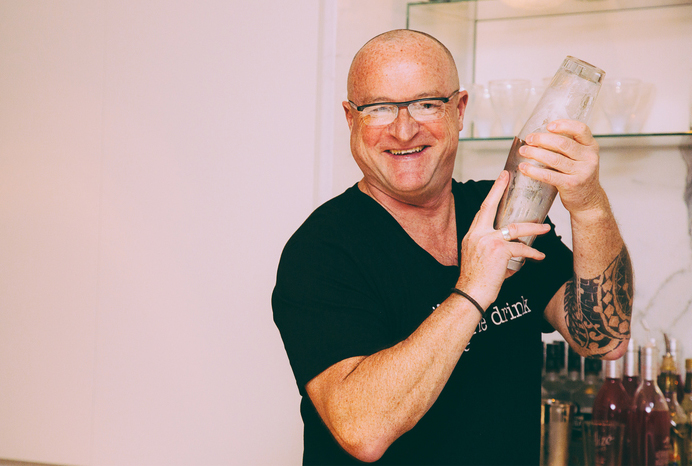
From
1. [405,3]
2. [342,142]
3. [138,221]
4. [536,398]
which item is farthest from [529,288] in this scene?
[138,221]

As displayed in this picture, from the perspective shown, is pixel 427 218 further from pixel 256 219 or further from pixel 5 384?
pixel 5 384

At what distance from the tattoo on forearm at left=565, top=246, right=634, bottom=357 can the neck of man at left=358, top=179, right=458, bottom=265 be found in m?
0.20

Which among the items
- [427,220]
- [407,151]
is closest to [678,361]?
[427,220]

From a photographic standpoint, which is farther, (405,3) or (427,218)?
(405,3)

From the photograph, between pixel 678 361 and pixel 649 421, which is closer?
pixel 649 421

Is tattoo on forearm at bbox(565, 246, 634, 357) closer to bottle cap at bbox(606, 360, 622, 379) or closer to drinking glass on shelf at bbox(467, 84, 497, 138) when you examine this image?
bottle cap at bbox(606, 360, 622, 379)

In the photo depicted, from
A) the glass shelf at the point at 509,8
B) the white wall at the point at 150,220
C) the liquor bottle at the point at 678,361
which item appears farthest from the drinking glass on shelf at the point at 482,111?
the liquor bottle at the point at 678,361

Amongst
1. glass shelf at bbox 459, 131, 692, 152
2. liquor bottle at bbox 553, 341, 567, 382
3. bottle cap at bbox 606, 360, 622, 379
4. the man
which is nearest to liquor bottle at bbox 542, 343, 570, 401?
liquor bottle at bbox 553, 341, 567, 382

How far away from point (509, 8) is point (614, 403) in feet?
3.31

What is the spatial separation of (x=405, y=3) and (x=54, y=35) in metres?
0.92

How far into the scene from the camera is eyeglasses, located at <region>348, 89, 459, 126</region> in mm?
986

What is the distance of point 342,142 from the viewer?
1494mm

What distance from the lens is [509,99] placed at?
61.1 inches

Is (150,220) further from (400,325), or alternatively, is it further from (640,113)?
(640,113)
